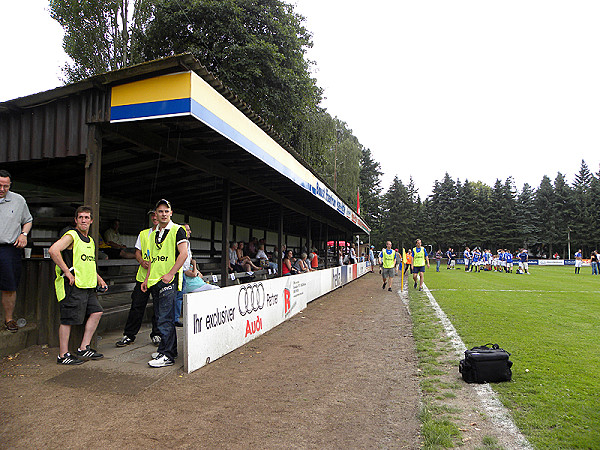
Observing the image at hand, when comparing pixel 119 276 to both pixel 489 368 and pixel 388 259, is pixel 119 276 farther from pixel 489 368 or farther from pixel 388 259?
pixel 388 259

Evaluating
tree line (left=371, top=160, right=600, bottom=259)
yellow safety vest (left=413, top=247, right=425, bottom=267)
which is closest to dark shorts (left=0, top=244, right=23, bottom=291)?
yellow safety vest (left=413, top=247, right=425, bottom=267)

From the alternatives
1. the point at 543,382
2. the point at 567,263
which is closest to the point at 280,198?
the point at 543,382

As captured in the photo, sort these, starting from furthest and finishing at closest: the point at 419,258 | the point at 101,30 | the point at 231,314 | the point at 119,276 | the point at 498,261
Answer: the point at 498,261
the point at 101,30
the point at 419,258
the point at 119,276
the point at 231,314

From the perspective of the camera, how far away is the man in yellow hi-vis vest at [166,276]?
4.99 metres

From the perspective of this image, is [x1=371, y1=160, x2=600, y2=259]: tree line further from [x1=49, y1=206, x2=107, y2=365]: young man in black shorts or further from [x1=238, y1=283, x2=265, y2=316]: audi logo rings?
[x1=49, y1=206, x2=107, y2=365]: young man in black shorts

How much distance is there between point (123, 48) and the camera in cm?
2180

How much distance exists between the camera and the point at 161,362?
194 inches

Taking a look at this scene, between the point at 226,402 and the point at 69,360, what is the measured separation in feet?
6.97

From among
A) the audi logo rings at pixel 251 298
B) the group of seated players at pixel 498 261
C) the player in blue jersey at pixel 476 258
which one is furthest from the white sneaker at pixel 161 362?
the player in blue jersey at pixel 476 258

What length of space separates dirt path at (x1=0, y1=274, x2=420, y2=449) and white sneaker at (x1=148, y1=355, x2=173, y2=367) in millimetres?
113

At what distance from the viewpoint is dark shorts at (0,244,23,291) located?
488cm

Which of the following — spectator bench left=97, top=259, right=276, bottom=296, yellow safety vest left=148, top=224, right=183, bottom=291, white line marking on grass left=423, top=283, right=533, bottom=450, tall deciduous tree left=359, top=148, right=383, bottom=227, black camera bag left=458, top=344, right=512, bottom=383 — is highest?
tall deciduous tree left=359, top=148, right=383, bottom=227

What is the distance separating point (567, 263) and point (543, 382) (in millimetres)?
58190

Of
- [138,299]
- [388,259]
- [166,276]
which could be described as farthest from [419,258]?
[166,276]
